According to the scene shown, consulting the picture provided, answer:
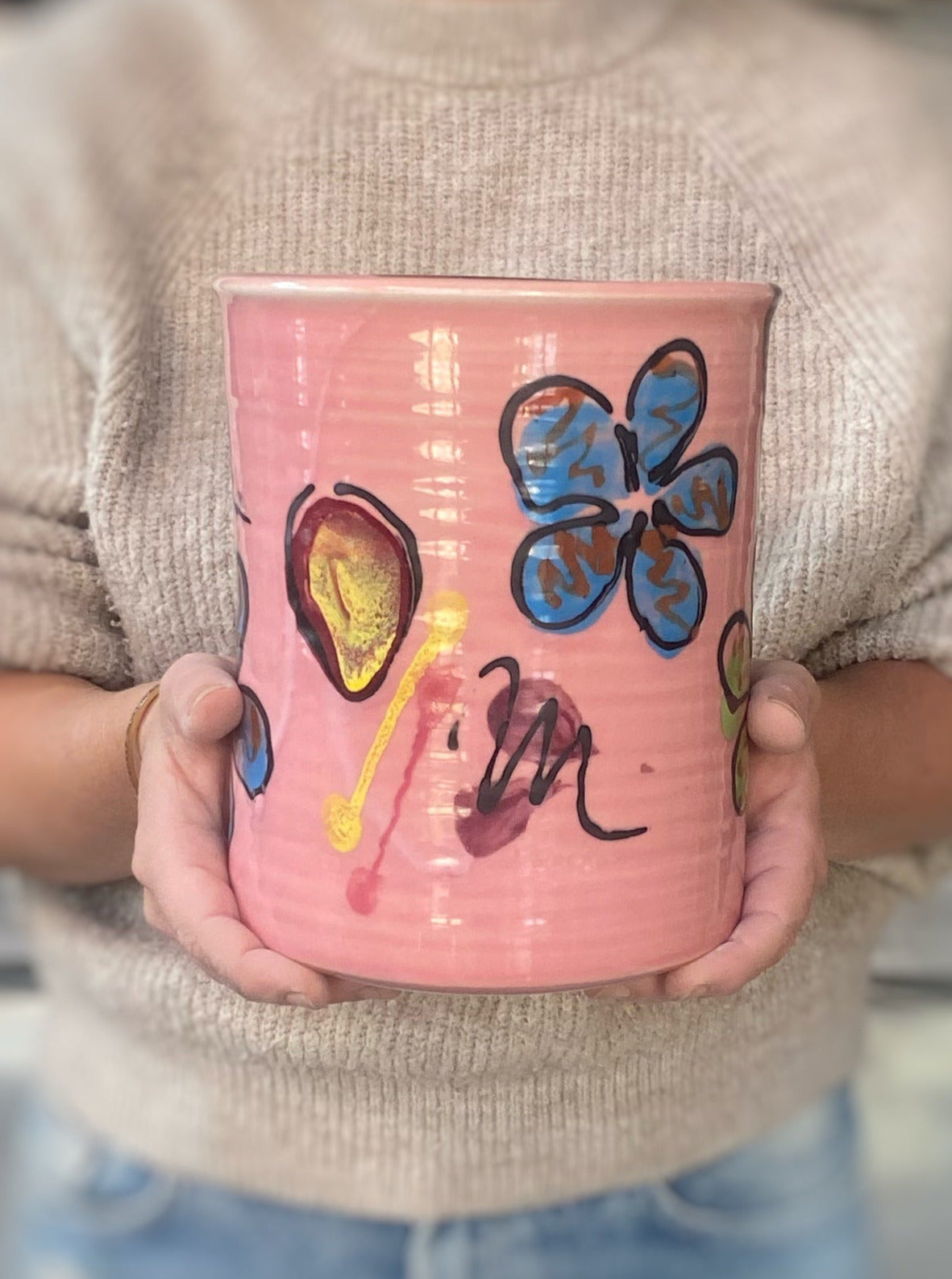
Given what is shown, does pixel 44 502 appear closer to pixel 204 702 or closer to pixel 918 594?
pixel 204 702

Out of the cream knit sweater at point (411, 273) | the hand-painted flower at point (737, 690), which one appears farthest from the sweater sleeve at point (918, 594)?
the hand-painted flower at point (737, 690)

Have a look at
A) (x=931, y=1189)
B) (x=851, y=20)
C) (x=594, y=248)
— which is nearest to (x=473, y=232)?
(x=594, y=248)

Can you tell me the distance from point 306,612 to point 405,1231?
0.80ft

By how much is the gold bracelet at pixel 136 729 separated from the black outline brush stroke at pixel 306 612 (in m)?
0.08

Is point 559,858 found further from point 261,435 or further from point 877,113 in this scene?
point 877,113

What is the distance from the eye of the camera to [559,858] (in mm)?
219

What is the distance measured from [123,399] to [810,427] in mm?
166

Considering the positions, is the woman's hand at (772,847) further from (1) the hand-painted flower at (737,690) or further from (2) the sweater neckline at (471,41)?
(2) the sweater neckline at (471,41)

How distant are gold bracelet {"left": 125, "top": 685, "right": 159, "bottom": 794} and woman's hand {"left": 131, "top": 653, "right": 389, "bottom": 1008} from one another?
A: 14 millimetres

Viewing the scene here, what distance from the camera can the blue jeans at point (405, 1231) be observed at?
389 millimetres

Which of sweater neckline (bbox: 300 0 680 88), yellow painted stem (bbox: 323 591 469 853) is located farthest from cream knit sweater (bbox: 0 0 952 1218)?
yellow painted stem (bbox: 323 591 469 853)

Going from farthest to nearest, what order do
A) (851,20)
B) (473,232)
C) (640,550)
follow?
(851,20)
(473,232)
(640,550)

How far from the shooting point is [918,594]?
347mm

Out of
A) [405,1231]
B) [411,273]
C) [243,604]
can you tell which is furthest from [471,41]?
[405,1231]
